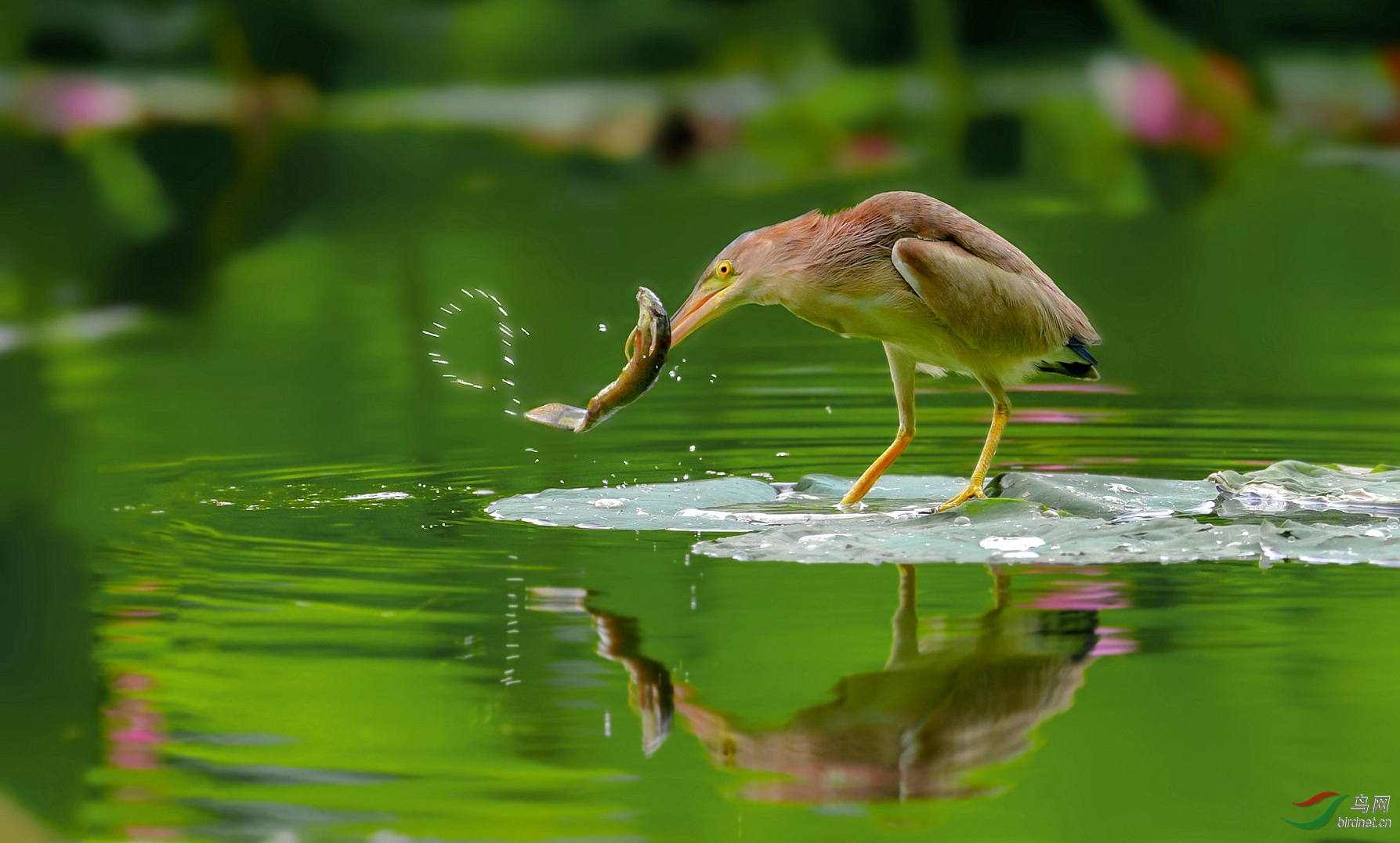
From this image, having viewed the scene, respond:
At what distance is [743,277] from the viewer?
786 cm

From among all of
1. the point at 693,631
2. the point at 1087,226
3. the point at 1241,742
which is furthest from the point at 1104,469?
the point at 1087,226

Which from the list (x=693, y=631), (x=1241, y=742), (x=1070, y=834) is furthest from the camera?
(x=693, y=631)

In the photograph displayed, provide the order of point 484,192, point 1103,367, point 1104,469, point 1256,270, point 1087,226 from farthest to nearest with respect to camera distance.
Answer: point 484,192
point 1087,226
point 1256,270
point 1103,367
point 1104,469

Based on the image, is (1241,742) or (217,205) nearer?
(1241,742)

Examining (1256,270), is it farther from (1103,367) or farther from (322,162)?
(322,162)

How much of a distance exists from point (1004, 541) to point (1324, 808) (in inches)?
93.5

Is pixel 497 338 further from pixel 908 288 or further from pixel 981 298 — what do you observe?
pixel 981 298

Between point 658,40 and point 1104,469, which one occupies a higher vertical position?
point 658,40

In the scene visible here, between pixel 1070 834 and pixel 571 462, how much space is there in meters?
5.30

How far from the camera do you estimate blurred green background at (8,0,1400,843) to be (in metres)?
4.57

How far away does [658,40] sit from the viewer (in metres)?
23.0

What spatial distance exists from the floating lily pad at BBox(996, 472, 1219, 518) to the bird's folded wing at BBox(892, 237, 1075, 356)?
1.82 ft

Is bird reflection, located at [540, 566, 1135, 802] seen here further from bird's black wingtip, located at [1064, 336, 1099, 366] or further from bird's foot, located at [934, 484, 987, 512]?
bird's black wingtip, located at [1064, 336, 1099, 366]

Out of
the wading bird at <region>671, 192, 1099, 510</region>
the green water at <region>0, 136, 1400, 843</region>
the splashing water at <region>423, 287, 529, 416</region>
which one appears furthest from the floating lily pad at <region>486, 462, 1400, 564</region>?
the splashing water at <region>423, 287, 529, 416</region>
